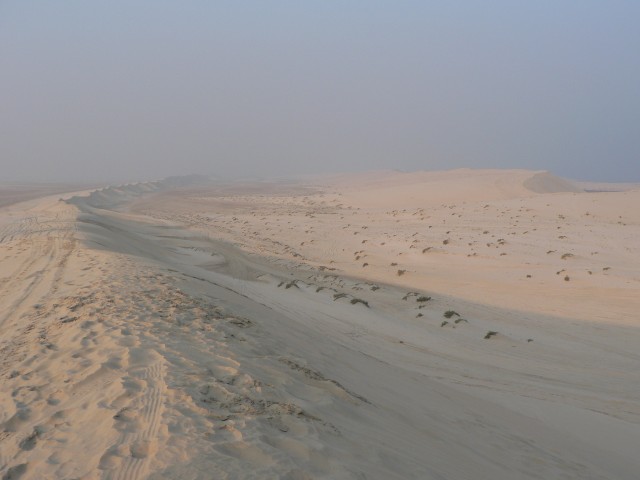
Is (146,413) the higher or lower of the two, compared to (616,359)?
higher

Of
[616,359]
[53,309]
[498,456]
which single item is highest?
[53,309]

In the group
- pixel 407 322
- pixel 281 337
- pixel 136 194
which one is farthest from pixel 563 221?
pixel 136 194

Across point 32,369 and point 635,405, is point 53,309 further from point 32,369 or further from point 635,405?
point 635,405

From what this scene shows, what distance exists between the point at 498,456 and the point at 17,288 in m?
8.72

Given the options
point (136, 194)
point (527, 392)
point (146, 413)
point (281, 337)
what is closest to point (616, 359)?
point (527, 392)

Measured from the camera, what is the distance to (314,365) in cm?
521

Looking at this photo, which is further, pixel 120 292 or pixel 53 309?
pixel 120 292

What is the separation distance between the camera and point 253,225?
26.2 meters

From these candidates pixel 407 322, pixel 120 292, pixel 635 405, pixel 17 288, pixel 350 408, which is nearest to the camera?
pixel 350 408

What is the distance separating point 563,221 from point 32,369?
22964 millimetres

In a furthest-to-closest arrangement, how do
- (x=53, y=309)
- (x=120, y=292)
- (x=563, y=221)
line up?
(x=563, y=221), (x=120, y=292), (x=53, y=309)

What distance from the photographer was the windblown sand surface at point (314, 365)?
310 centimetres

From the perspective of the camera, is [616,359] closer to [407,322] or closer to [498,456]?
[407,322]

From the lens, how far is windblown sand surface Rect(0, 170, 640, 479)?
3.10 m
